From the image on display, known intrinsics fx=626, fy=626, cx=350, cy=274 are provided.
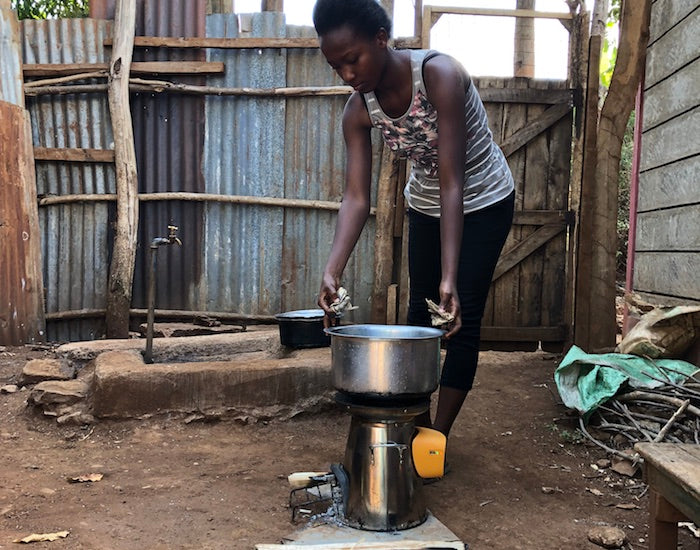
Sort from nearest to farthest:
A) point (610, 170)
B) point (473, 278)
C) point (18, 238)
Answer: point (473, 278)
point (610, 170)
point (18, 238)

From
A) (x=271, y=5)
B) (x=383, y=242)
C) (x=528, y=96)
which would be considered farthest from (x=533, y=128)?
(x=271, y=5)

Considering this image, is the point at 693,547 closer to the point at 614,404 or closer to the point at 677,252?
the point at 614,404

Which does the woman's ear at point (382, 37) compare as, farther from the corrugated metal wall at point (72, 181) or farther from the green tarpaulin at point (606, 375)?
the corrugated metal wall at point (72, 181)

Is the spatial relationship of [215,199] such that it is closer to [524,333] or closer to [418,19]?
[418,19]

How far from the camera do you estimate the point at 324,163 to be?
541 cm

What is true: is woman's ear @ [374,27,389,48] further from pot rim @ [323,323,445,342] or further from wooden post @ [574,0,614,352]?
wooden post @ [574,0,614,352]

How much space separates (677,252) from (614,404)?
982mm

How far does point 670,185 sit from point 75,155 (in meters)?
4.52

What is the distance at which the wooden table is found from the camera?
1398 mm

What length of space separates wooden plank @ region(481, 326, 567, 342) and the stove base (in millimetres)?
3521

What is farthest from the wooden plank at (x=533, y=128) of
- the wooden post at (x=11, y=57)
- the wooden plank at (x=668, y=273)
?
the wooden post at (x=11, y=57)

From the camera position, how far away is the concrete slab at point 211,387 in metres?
3.04

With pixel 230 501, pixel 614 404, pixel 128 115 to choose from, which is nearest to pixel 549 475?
pixel 614 404

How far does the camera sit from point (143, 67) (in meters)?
5.27
